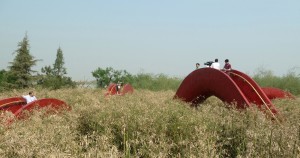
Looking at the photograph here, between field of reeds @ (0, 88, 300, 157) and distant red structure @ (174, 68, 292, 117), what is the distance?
87.0 inches

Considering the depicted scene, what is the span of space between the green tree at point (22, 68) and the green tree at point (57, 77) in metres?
1.85

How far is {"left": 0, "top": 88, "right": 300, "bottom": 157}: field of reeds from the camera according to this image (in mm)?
3926

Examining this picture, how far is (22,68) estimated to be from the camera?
35.9 m

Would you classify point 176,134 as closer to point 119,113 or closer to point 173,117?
point 173,117

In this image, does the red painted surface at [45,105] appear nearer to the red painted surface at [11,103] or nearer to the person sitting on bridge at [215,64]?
the red painted surface at [11,103]

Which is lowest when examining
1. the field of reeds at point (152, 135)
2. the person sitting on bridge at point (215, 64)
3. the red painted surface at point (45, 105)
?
the field of reeds at point (152, 135)

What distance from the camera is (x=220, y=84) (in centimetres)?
1005

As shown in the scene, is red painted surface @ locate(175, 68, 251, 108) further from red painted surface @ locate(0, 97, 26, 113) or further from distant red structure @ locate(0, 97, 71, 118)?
red painted surface @ locate(0, 97, 26, 113)

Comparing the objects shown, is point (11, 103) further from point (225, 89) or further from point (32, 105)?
point (225, 89)

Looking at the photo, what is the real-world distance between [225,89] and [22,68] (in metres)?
30.2

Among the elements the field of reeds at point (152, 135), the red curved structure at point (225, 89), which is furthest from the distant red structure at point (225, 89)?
the field of reeds at point (152, 135)

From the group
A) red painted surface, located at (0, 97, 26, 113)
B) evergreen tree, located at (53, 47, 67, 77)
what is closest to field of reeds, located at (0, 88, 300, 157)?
red painted surface, located at (0, 97, 26, 113)

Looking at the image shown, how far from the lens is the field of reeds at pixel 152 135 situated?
3926 mm

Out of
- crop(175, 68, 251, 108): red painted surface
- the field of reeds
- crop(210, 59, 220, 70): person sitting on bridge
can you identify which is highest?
crop(210, 59, 220, 70): person sitting on bridge
